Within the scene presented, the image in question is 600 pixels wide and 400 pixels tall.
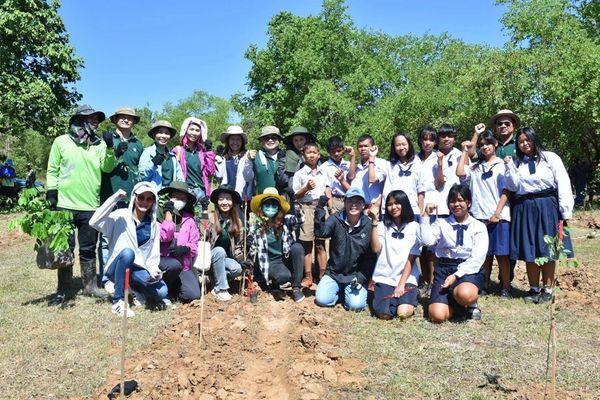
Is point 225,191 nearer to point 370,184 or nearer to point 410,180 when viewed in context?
point 370,184

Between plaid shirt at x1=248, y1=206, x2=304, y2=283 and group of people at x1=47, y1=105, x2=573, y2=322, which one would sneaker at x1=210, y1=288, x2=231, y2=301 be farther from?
plaid shirt at x1=248, y1=206, x2=304, y2=283

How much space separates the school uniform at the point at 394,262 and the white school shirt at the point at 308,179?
1098 millimetres

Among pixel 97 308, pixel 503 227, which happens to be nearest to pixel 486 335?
pixel 503 227

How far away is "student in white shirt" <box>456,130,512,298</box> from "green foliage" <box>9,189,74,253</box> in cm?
473

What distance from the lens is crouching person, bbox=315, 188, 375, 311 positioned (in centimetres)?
584

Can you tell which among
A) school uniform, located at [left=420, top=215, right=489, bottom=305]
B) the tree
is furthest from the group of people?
the tree

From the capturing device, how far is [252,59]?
1234 inches

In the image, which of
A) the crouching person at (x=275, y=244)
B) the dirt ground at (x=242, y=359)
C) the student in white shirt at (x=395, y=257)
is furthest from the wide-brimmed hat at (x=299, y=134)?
the dirt ground at (x=242, y=359)

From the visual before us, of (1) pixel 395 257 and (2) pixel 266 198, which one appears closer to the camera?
(1) pixel 395 257

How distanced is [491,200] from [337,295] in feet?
7.44

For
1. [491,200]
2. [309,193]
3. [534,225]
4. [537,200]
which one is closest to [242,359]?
[309,193]

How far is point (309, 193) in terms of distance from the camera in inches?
253

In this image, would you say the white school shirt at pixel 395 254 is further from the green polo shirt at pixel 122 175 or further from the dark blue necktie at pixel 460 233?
the green polo shirt at pixel 122 175

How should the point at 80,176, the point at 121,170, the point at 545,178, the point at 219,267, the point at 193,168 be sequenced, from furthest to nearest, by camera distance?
the point at 193,168
the point at 121,170
the point at 219,267
the point at 80,176
the point at 545,178
